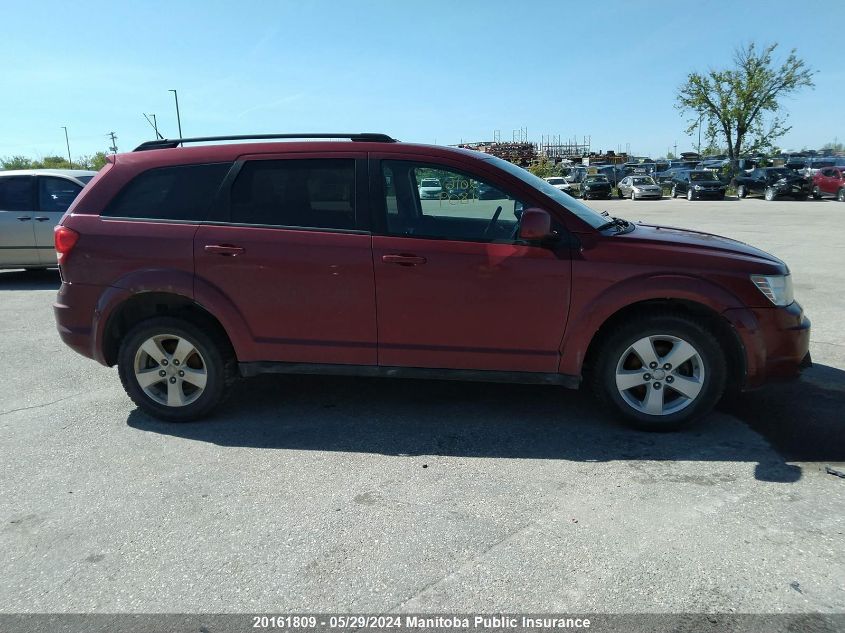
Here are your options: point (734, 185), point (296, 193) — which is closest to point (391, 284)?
point (296, 193)

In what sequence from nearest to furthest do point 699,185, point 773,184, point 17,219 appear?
point 17,219 < point 773,184 < point 699,185

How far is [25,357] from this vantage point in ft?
19.8

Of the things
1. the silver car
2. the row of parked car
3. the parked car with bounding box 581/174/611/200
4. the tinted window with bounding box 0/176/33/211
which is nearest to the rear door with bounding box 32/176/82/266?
the silver car

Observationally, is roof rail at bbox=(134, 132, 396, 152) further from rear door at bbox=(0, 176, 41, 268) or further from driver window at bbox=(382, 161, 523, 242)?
rear door at bbox=(0, 176, 41, 268)

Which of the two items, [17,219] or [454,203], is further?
[17,219]

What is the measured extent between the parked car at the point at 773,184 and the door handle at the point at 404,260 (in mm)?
32465

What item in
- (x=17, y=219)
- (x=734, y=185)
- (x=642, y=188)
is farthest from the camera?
(x=734, y=185)

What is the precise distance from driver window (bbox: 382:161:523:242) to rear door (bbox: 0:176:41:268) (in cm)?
762

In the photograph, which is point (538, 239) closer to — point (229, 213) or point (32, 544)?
point (229, 213)

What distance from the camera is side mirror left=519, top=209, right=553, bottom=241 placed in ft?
12.1

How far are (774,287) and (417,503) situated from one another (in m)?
2.60

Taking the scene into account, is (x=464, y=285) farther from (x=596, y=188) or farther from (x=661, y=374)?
(x=596, y=188)

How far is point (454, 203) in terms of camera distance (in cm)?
431

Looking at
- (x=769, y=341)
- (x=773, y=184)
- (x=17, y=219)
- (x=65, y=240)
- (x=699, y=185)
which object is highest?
(x=699, y=185)
